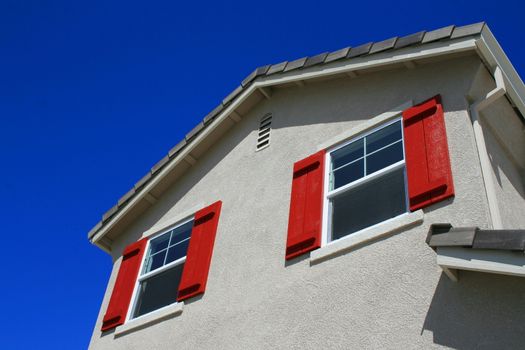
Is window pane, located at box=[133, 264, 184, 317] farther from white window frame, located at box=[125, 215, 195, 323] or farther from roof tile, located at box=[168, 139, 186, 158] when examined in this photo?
roof tile, located at box=[168, 139, 186, 158]

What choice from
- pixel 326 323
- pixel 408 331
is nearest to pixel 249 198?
pixel 326 323

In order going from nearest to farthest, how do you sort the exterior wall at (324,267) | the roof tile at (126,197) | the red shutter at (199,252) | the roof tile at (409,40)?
the exterior wall at (324,267) < the roof tile at (409,40) < the red shutter at (199,252) < the roof tile at (126,197)

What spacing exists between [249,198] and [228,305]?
1722 millimetres

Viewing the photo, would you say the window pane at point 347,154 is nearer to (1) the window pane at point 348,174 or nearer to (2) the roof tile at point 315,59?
(1) the window pane at point 348,174

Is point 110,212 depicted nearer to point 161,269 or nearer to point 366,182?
point 161,269

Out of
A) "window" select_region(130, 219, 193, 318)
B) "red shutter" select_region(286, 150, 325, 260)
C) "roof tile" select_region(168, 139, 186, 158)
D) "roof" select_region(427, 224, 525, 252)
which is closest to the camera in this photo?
"roof" select_region(427, 224, 525, 252)

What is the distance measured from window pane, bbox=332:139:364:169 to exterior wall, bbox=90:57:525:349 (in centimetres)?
31

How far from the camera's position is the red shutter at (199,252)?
25.6ft

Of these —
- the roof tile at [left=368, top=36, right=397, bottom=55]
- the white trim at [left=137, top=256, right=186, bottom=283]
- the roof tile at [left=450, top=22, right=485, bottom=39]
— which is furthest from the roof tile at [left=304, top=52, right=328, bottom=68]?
the white trim at [left=137, top=256, right=186, bottom=283]

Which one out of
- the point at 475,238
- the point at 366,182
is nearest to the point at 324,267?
the point at 366,182

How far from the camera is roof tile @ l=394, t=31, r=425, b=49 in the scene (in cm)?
682

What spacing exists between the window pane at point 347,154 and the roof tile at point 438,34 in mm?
1421

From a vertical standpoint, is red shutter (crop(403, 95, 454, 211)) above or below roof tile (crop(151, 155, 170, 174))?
below

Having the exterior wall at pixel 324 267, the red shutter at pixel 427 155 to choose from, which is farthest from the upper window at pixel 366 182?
the exterior wall at pixel 324 267
